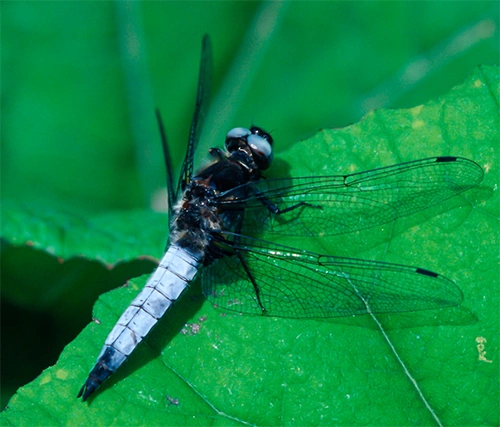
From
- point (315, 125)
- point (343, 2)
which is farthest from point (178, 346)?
point (343, 2)

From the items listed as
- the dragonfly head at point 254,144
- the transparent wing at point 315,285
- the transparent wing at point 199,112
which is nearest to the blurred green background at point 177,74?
the transparent wing at point 199,112

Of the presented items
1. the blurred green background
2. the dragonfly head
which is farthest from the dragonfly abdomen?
the blurred green background

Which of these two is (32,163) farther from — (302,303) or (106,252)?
(302,303)

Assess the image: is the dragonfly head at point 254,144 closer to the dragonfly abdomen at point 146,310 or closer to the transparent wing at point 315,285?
the transparent wing at point 315,285

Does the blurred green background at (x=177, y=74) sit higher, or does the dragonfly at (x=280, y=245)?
the blurred green background at (x=177, y=74)

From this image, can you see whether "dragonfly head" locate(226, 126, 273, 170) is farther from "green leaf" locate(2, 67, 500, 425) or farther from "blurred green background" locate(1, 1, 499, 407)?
"blurred green background" locate(1, 1, 499, 407)

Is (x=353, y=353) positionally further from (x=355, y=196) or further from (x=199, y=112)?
(x=199, y=112)

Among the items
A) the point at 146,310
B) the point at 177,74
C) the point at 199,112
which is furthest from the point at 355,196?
the point at 177,74
